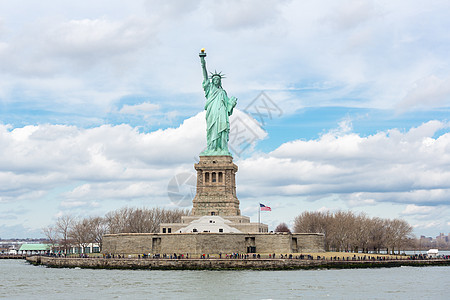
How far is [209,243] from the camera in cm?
7412

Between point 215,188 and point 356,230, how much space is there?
90.2 ft

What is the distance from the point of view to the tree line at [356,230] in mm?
97875

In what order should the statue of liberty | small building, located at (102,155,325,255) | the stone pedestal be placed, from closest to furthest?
small building, located at (102,155,325,255), the stone pedestal, the statue of liberty

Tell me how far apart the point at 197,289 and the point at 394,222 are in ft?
195

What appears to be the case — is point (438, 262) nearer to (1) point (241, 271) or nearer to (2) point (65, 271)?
(1) point (241, 271)

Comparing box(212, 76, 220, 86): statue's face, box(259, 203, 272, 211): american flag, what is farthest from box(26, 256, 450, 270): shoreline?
box(212, 76, 220, 86): statue's face

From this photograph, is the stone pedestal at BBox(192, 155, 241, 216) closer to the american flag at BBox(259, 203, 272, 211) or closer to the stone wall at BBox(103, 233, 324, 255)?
the american flag at BBox(259, 203, 272, 211)

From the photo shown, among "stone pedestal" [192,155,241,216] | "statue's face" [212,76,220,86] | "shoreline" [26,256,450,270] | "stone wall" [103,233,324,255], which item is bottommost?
"shoreline" [26,256,450,270]

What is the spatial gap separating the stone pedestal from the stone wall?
7228 mm

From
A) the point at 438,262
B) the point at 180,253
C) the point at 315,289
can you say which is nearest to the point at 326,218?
the point at 438,262

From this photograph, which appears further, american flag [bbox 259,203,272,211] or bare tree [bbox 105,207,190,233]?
bare tree [bbox 105,207,190,233]

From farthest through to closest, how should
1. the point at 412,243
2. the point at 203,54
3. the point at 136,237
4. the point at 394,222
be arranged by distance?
the point at 412,243 → the point at 394,222 → the point at 203,54 → the point at 136,237

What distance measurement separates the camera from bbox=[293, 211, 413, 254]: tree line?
9788cm

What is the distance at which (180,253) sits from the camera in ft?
246
